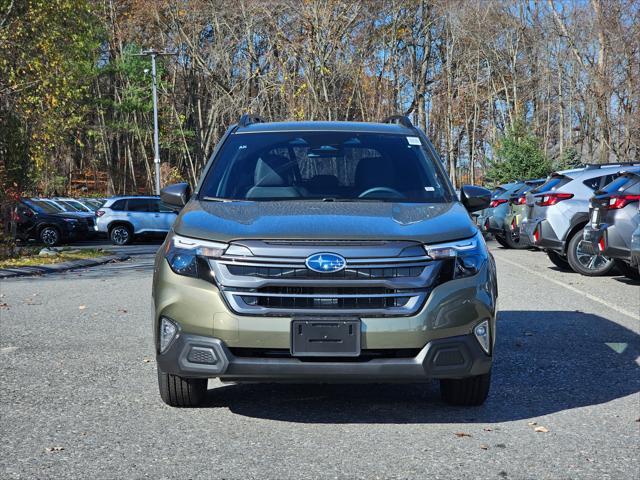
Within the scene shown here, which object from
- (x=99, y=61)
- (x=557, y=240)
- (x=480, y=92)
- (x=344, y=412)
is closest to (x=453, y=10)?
(x=480, y=92)

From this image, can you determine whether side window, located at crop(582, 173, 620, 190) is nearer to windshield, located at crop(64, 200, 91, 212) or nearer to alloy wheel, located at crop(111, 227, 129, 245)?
alloy wheel, located at crop(111, 227, 129, 245)

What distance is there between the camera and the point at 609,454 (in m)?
4.81

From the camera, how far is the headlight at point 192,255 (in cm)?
509

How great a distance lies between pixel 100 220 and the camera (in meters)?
30.8

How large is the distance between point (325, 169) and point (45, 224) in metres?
24.9

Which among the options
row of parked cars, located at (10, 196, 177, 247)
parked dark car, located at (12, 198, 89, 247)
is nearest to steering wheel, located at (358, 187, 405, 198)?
parked dark car, located at (12, 198, 89, 247)

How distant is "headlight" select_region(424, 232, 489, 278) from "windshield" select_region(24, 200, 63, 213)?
86.7 feet

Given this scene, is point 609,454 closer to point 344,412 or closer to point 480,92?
point 344,412

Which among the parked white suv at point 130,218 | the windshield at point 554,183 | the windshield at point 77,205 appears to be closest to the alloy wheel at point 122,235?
the parked white suv at point 130,218

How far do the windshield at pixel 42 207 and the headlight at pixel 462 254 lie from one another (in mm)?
26413

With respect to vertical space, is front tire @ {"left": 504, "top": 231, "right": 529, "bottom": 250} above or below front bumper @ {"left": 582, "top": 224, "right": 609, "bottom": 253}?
below

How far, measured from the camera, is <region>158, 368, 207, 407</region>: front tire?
5.64m

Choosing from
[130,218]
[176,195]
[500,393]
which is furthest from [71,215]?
[500,393]

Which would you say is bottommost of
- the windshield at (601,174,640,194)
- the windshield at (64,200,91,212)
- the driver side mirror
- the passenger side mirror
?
the windshield at (64,200,91,212)
